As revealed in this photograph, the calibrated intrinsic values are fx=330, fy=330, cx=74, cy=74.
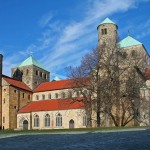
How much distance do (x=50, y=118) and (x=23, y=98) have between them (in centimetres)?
1051

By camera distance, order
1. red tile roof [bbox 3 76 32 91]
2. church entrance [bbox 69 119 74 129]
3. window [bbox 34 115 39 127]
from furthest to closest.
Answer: red tile roof [bbox 3 76 32 91], window [bbox 34 115 39 127], church entrance [bbox 69 119 74 129]

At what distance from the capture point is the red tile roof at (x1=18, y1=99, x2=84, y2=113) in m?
65.1

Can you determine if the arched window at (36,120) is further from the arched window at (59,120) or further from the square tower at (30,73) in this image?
the square tower at (30,73)

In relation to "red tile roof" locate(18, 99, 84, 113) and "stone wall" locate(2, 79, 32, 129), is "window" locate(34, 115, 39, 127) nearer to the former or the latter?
"red tile roof" locate(18, 99, 84, 113)

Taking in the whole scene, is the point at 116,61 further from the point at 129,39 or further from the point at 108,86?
the point at 129,39

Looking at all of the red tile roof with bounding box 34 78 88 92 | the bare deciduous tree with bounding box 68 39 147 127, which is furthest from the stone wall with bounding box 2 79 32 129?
the bare deciduous tree with bounding box 68 39 147 127

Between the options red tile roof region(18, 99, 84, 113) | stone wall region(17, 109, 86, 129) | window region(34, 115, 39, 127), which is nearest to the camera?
stone wall region(17, 109, 86, 129)

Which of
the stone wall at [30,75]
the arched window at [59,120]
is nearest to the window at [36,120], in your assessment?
the arched window at [59,120]

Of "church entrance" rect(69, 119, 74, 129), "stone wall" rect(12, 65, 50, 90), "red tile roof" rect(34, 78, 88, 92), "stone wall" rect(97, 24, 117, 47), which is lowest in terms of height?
"church entrance" rect(69, 119, 74, 129)

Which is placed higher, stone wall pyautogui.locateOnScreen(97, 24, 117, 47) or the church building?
stone wall pyautogui.locateOnScreen(97, 24, 117, 47)

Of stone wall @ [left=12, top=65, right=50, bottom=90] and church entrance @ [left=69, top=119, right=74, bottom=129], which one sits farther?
stone wall @ [left=12, top=65, right=50, bottom=90]

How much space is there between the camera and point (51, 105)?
6975 centimetres

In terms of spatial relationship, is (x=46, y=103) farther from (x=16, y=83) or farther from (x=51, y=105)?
(x=16, y=83)

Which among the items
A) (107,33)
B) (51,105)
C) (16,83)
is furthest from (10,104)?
(107,33)
